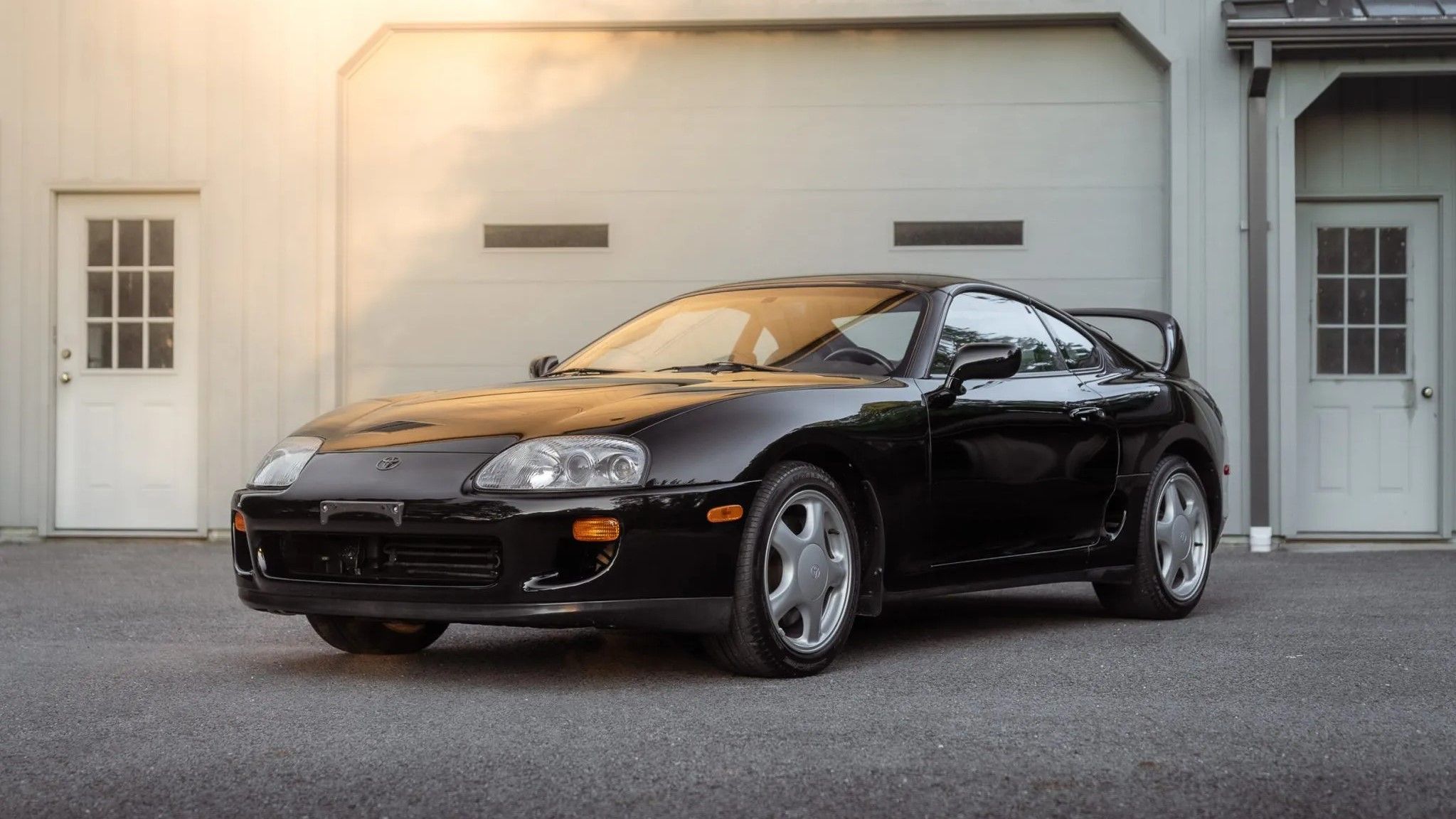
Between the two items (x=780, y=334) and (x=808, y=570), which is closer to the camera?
(x=808, y=570)

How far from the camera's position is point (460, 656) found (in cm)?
546

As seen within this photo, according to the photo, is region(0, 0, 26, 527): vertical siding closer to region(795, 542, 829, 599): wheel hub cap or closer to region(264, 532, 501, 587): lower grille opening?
region(264, 532, 501, 587): lower grille opening

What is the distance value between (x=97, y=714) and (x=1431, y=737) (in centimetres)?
318

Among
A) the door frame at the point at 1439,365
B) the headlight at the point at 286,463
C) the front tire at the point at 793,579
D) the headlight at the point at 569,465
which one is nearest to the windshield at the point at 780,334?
the front tire at the point at 793,579

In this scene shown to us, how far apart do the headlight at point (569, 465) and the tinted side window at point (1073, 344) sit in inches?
94.3

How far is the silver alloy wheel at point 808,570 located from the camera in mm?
4812

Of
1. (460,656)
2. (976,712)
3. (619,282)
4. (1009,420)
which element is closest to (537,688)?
(460,656)

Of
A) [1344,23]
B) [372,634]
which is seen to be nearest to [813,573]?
[372,634]

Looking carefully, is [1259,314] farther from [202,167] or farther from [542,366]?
[202,167]

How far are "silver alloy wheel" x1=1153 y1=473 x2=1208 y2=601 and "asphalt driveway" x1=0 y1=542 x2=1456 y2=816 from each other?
0.24 metres

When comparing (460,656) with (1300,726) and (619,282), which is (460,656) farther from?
(619,282)

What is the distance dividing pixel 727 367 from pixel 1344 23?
6111 mm

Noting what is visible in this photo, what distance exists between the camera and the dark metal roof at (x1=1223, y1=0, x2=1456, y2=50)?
10.0m

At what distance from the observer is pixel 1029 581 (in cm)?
596
